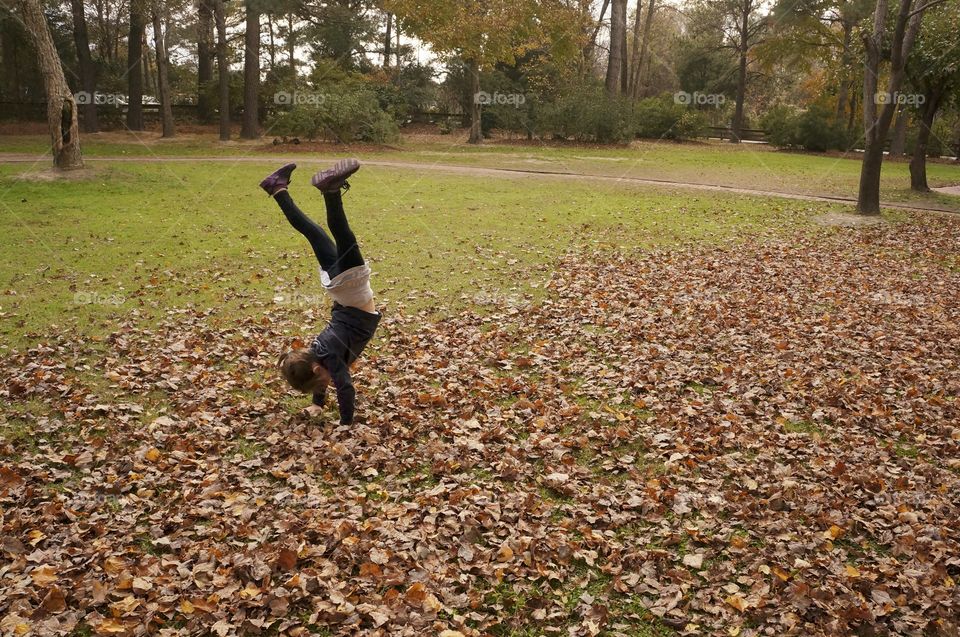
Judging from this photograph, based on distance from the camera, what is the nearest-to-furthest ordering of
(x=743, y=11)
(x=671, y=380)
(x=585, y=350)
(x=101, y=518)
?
(x=101, y=518)
(x=671, y=380)
(x=585, y=350)
(x=743, y=11)

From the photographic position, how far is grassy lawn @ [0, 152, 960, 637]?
167 inches

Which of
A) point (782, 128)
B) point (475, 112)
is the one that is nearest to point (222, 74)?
point (475, 112)

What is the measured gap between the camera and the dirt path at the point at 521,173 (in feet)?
67.7

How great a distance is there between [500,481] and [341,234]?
8.13ft

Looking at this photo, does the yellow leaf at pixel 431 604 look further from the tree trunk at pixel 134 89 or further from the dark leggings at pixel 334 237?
the tree trunk at pixel 134 89

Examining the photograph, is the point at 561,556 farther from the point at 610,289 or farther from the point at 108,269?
the point at 108,269

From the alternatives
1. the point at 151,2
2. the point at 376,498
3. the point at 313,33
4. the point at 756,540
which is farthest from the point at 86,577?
the point at 313,33

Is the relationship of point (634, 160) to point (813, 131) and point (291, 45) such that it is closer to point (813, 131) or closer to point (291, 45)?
point (813, 131)

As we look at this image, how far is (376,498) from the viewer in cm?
536

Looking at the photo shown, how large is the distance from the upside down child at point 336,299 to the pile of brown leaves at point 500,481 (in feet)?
1.93

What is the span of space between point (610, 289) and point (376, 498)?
6.51m

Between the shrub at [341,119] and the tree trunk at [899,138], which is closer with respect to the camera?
the shrub at [341,119]

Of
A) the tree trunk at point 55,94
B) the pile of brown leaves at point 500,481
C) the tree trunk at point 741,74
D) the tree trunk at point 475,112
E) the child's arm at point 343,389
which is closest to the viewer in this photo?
the pile of brown leaves at point 500,481

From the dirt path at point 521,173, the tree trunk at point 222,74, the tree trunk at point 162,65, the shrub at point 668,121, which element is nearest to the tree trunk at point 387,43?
the tree trunk at point 222,74
